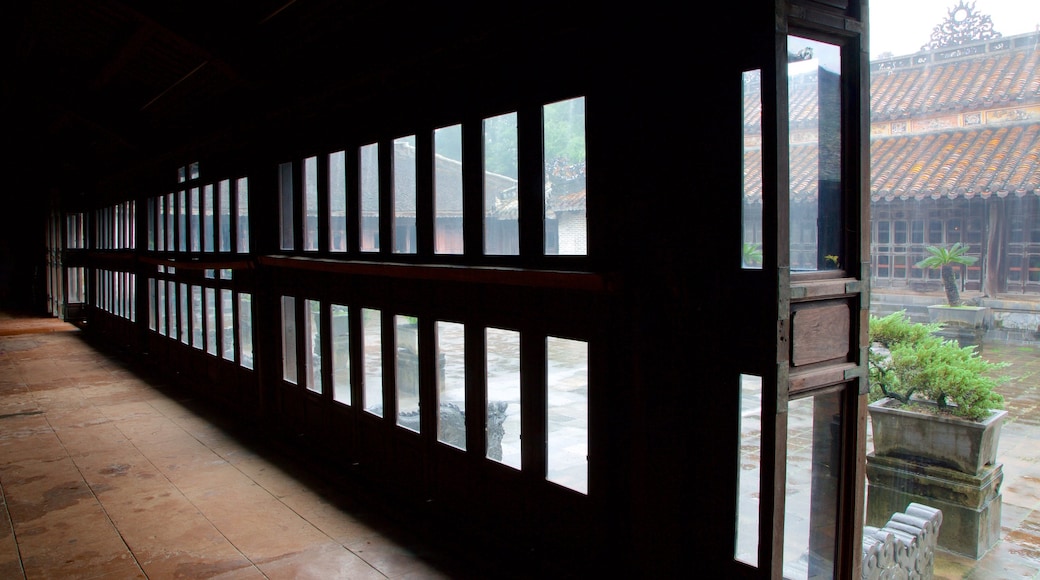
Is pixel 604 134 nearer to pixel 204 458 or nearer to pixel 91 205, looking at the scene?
pixel 204 458

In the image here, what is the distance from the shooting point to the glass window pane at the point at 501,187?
4332mm

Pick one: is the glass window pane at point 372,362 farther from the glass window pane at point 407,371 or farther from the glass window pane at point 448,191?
the glass window pane at point 448,191

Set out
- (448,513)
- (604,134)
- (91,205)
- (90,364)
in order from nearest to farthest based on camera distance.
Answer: (604,134) → (448,513) → (90,364) → (91,205)

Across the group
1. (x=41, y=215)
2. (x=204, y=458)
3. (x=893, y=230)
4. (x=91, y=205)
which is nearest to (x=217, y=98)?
(x=204, y=458)

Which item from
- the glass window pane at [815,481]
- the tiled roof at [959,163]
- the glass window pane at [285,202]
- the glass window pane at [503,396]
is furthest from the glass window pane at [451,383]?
the tiled roof at [959,163]

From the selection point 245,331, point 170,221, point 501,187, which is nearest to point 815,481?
point 501,187

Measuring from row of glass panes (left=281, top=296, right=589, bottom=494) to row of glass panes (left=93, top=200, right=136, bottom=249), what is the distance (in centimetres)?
791

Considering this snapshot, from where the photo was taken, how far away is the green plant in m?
5.41

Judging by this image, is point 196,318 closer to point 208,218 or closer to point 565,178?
point 208,218

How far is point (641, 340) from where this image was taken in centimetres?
346

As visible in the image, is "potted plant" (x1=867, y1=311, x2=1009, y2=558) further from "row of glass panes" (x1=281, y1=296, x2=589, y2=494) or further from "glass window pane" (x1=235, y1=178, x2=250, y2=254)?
"glass window pane" (x1=235, y1=178, x2=250, y2=254)

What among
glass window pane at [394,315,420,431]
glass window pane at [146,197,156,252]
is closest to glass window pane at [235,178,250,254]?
glass window pane at [394,315,420,431]

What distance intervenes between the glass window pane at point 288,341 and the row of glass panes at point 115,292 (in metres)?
7.40

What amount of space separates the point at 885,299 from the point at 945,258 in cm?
71
